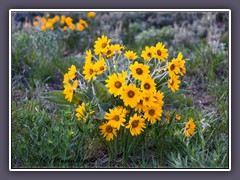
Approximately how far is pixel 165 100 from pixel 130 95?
85cm

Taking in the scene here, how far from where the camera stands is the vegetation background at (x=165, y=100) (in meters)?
3.20

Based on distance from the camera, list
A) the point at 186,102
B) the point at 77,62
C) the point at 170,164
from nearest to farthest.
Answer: the point at 170,164 < the point at 186,102 < the point at 77,62

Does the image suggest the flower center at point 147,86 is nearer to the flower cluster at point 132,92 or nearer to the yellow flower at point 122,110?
the flower cluster at point 132,92

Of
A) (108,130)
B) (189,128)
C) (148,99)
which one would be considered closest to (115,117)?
(108,130)

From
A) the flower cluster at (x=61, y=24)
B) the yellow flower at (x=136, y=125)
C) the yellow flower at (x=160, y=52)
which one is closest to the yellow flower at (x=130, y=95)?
the yellow flower at (x=136, y=125)

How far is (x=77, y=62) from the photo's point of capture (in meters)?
5.05

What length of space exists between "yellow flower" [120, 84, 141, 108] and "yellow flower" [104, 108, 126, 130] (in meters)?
0.10

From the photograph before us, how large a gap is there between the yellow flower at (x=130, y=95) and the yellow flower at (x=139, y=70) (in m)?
0.08

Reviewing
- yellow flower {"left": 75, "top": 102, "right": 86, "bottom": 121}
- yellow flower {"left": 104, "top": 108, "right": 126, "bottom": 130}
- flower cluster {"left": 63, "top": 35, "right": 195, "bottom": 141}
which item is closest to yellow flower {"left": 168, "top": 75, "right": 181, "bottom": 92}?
flower cluster {"left": 63, "top": 35, "right": 195, "bottom": 141}

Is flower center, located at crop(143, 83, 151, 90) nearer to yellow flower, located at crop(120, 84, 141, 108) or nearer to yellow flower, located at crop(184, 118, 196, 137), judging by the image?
yellow flower, located at crop(120, 84, 141, 108)

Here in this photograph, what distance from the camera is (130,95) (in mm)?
3010
